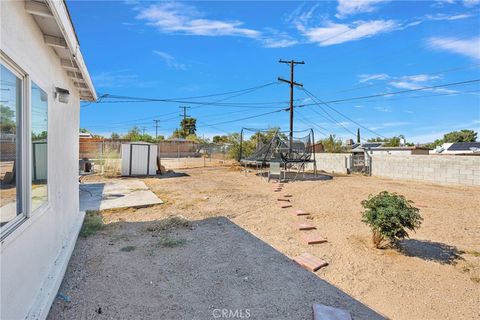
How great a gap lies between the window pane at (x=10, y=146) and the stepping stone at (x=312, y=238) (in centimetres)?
359

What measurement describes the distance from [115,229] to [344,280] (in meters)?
3.70

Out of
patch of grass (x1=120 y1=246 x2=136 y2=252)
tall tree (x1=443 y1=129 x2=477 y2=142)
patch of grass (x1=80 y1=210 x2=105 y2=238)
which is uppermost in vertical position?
tall tree (x1=443 y1=129 x2=477 y2=142)

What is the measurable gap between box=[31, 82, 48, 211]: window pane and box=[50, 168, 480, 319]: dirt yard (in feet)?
3.22

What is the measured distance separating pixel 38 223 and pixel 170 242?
198 centimetres

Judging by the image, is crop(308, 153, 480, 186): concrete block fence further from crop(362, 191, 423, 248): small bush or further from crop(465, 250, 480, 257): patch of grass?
crop(362, 191, 423, 248): small bush

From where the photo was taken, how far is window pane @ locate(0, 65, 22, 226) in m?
1.77

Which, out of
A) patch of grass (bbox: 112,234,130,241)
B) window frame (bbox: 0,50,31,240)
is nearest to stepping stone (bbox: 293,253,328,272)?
patch of grass (bbox: 112,234,130,241)

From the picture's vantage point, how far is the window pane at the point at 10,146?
177 centimetres

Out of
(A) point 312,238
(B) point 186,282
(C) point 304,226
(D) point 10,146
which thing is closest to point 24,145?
(D) point 10,146

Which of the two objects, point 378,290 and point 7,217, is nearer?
point 7,217

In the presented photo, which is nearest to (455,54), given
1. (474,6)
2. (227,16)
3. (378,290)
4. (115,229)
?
(474,6)

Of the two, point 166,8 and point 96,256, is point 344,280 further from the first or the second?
point 166,8

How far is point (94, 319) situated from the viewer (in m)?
2.29

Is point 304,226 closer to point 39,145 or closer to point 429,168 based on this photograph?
point 39,145
